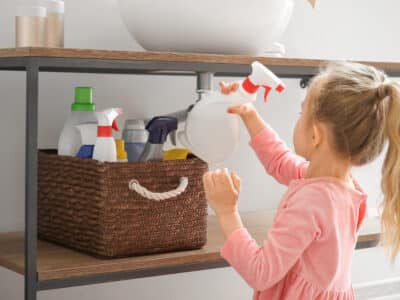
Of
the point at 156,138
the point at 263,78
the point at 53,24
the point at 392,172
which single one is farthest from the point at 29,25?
the point at 392,172

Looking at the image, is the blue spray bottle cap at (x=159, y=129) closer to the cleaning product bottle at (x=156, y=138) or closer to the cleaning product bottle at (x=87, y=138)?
the cleaning product bottle at (x=156, y=138)

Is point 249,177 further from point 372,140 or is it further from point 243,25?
point 372,140

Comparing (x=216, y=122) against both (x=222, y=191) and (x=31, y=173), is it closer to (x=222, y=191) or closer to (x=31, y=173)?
(x=222, y=191)

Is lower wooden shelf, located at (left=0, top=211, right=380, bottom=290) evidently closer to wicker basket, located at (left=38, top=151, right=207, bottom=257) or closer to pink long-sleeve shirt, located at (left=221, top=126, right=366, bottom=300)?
wicker basket, located at (left=38, top=151, right=207, bottom=257)

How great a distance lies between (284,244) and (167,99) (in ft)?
2.54

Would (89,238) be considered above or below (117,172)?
below

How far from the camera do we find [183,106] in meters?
2.17

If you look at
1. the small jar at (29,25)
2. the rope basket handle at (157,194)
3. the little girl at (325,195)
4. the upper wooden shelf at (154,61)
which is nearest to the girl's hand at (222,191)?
the little girl at (325,195)

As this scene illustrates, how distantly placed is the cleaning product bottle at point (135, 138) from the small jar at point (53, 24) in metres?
0.22

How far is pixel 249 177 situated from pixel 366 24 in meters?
0.60

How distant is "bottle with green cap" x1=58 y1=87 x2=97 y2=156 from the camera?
174 cm

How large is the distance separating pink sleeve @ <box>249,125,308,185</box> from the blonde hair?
0.71 feet

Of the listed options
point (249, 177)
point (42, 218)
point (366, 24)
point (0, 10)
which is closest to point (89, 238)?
point (42, 218)

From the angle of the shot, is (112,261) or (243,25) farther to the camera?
(243,25)
